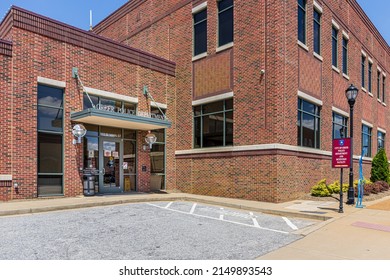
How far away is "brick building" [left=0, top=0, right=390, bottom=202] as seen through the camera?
12.9 m

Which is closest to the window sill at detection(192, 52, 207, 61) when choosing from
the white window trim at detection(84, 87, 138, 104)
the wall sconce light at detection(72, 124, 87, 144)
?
the white window trim at detection(84, 87, 138, 104)

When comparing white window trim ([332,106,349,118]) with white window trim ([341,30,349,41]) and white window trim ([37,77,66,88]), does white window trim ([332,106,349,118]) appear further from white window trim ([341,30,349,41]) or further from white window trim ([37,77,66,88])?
white window trim ([37,77,66,88])

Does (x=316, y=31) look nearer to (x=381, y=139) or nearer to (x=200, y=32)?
(x=200, y=32)

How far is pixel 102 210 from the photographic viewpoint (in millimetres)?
10688

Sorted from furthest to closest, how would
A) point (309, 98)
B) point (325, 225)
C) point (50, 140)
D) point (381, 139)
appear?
1. point (381, 139)
2. point (309, 98)
3. point (50, 140)
4. point (325, 225)

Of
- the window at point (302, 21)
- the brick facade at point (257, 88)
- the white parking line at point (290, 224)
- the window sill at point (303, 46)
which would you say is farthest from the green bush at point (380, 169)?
the white parking line at point (290, 224)

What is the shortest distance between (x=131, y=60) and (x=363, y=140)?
1806 centimetres

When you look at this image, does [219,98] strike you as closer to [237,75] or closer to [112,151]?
A: [237,75]

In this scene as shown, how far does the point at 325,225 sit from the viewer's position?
8773 mm

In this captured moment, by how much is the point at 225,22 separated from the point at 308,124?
21.5 feet

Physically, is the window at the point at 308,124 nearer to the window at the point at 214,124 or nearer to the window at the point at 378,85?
the window at the point at 214,124

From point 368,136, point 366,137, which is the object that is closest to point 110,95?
point 366,137

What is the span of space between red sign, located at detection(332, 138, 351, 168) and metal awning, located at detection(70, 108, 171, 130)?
780 centimetres

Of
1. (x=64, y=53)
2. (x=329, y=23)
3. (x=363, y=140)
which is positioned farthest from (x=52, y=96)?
(x=363, y=140)
